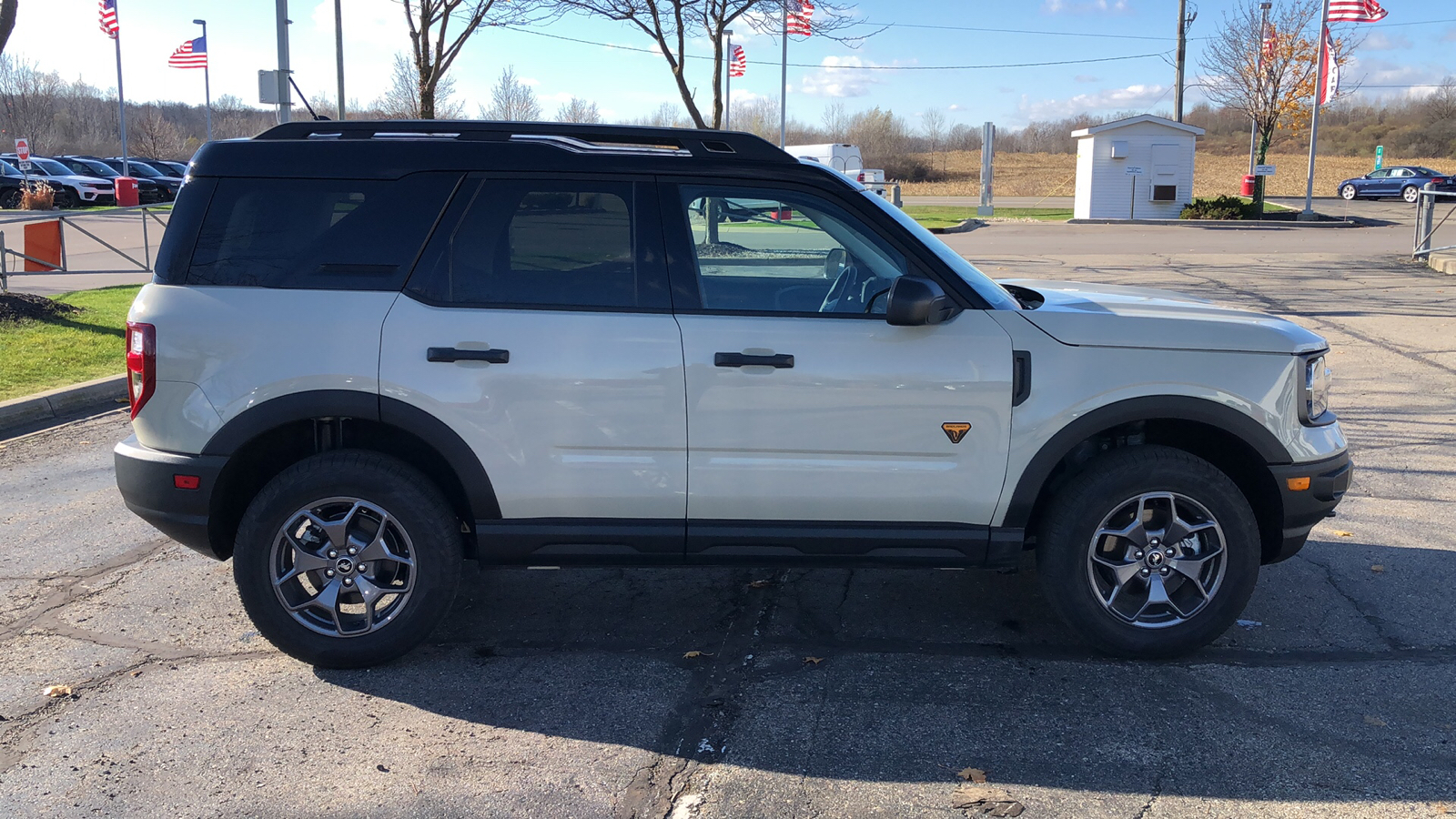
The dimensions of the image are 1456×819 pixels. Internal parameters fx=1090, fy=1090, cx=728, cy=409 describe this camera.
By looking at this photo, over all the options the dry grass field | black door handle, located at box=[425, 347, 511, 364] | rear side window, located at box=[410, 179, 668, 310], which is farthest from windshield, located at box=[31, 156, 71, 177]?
black door handle, located at box=[425, 347, 511, 364]

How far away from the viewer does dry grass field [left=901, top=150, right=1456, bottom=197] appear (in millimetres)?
56594

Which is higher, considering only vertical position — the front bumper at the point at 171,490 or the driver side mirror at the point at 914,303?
the driver side mirror at the point at 914,303

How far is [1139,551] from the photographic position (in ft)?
13.3

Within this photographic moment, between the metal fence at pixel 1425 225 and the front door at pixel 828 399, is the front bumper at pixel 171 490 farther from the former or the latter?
the metal fence at pixel 1425 225

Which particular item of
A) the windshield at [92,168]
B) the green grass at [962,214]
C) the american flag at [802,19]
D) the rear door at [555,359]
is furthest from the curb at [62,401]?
the windshield at [92,168]

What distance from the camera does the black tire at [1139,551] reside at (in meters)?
3.98

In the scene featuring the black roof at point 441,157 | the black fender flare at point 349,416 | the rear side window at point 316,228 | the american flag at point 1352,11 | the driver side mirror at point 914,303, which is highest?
the american flag at point 1352,11

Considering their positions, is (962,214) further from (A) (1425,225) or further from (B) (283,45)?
(B) (283,45)

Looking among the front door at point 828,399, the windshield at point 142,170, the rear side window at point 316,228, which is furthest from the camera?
the windshield at point 142,170

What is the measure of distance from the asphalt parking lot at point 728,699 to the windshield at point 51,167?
39.0 metres

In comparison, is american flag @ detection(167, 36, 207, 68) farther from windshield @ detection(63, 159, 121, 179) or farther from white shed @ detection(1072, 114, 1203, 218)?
white shed @ detection(1072, 114, 1203, 218)

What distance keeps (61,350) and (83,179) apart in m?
32.9

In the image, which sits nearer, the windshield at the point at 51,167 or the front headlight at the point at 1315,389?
the front headlight at the point at 1315,389

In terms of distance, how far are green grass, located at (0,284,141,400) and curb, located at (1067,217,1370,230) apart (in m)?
28.2
